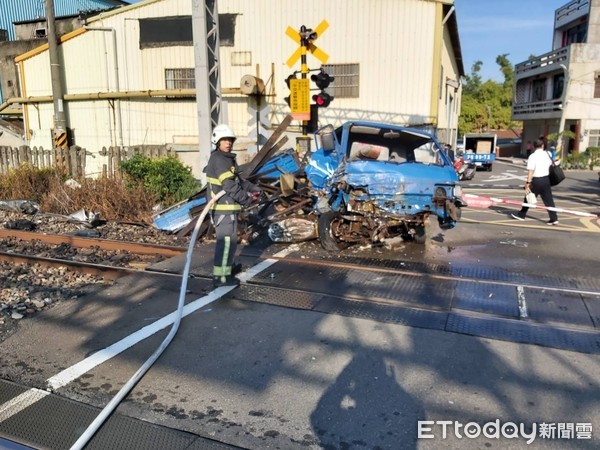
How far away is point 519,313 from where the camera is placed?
498 cm

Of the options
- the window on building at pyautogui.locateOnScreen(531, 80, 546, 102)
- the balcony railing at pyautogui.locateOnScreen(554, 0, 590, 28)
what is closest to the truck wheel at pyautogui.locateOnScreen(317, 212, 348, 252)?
the balcony railing at pyautogui.locateOnScreen(554, 0, 590, 28)

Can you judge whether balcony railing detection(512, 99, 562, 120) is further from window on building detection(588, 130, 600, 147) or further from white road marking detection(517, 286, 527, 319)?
white road marking detection(517, 286, 527, 319)

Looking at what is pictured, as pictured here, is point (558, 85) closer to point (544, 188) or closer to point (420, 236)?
point (544, 188)

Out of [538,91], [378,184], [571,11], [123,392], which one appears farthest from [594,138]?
[123,392]

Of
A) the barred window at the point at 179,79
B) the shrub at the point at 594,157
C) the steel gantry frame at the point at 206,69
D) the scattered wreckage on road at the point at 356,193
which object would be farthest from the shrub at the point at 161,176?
the shrub at the point at 594,157

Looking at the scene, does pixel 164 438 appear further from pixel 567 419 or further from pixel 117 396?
pixel 567 419

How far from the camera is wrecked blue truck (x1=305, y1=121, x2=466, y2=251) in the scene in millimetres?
7129

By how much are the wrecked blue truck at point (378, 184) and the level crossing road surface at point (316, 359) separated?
95 cm

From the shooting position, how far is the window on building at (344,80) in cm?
1825

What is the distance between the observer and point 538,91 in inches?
1671

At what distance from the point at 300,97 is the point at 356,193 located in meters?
4.21

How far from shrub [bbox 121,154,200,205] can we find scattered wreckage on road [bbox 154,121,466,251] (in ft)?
5.89

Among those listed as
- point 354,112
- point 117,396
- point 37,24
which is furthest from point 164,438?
point 37,24

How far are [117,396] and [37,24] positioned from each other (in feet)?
113
